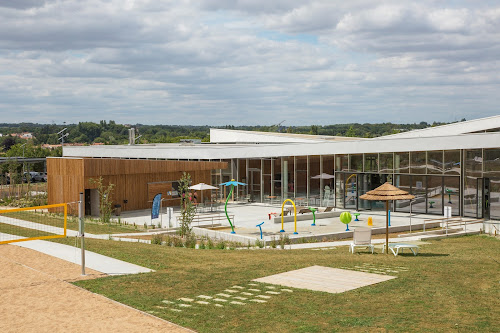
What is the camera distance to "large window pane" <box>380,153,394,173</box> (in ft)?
118

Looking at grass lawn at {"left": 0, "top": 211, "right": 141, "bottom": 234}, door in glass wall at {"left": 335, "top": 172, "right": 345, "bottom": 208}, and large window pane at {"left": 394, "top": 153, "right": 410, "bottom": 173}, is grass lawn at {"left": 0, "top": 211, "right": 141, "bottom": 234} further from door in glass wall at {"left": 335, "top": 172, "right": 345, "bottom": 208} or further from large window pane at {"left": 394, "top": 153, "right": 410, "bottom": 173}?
large window pane at {"left": 394, "top": 153, "right": 410, "bottom": 173}

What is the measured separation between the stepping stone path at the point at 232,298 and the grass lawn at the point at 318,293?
13 centimetres

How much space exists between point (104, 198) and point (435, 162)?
19363 millimetres

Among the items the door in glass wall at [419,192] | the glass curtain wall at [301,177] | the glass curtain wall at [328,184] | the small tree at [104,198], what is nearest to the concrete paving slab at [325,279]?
the small tree at [104,198]

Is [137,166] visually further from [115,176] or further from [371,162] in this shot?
[371,162]

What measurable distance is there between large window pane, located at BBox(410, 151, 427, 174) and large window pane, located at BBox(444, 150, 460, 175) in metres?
1.28

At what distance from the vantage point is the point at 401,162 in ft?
117

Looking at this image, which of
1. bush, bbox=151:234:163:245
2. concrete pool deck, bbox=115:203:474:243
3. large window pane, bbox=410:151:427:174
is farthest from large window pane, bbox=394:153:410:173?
bush, bbox=151:234:163:245

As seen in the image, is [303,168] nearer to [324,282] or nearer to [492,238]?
[492,238]

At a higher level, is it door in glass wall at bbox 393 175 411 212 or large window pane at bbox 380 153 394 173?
large window pane at bbox 380 153 394 173

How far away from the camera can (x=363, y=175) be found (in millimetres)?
37438

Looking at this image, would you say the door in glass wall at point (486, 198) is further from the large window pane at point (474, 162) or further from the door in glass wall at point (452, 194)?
the door in glass wall at point (452, 194)

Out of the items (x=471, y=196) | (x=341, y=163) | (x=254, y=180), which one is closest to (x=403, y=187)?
(x=471, y=196)

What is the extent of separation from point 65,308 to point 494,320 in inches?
323
